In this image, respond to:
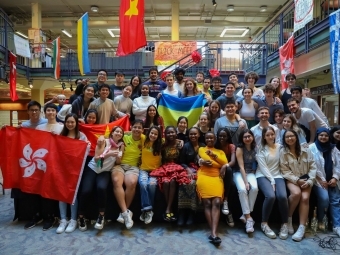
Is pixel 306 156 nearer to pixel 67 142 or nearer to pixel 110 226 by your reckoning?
pixel 110 226

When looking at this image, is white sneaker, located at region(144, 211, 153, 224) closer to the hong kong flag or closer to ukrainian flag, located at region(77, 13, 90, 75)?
the hong kong flag

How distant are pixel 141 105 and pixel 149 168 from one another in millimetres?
1261

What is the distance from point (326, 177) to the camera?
12.5 feet

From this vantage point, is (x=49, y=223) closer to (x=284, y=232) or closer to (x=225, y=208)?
(x=225, y=208)

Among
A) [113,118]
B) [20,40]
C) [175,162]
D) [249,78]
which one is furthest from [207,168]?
[20,40]

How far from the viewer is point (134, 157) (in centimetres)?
397

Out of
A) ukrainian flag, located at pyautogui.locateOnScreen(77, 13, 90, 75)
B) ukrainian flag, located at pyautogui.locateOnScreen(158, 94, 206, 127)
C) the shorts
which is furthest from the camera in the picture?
ukrainian flag, located at pyautogui.locateOnScreen(77, 13, 90, 75)

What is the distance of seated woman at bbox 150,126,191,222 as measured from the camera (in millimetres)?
3678

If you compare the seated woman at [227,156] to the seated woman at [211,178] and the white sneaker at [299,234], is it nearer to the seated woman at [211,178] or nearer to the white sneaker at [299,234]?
the seated woman at [211,178]

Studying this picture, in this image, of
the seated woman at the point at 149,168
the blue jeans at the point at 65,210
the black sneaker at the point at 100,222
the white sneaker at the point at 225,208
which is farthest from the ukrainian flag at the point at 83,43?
the white sneaker at the point at 225,208

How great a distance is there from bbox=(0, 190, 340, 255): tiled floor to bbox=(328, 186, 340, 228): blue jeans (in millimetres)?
460

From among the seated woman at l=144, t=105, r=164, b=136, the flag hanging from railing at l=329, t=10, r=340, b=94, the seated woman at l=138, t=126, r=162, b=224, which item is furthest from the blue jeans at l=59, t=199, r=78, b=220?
the flag hanging from railing at l=329, t=10, r=340, b=94

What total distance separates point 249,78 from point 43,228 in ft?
12.4

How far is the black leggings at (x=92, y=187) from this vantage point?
3635 millimetres
